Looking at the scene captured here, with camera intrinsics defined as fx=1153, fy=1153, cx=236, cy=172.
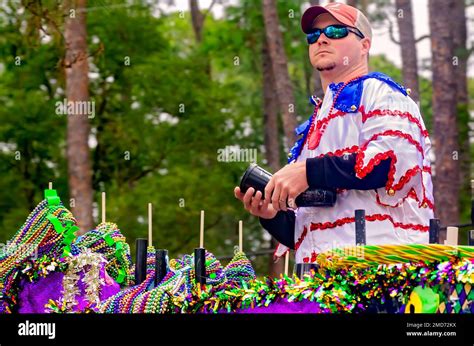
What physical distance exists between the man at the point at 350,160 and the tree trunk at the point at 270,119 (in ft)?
49.3

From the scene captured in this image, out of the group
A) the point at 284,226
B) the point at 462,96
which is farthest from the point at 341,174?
the point at 462,96

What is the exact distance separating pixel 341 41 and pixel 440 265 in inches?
71.1

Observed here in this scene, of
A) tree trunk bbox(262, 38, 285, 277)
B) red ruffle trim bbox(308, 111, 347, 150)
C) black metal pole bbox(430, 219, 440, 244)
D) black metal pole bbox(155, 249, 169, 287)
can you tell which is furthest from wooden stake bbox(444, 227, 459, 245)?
tree trunk bbox(262, 38, 285, 277)

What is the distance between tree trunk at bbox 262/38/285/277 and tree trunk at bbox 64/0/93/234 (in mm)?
4818

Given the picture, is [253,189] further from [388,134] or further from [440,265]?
[440,265]

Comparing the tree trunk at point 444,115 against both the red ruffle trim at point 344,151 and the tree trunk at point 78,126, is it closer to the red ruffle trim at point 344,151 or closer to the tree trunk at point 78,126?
the tree trunk at point 78,126

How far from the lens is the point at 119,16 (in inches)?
840

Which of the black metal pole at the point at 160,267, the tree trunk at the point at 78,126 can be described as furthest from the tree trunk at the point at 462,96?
the black metal pole at the point at 160,267

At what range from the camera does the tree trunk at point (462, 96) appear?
18.8 m

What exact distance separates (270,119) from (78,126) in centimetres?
627

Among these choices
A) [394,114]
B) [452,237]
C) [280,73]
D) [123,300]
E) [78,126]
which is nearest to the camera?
[452,237]

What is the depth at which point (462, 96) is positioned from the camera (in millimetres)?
20422

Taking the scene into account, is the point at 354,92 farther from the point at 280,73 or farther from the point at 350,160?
the point at 280,73
